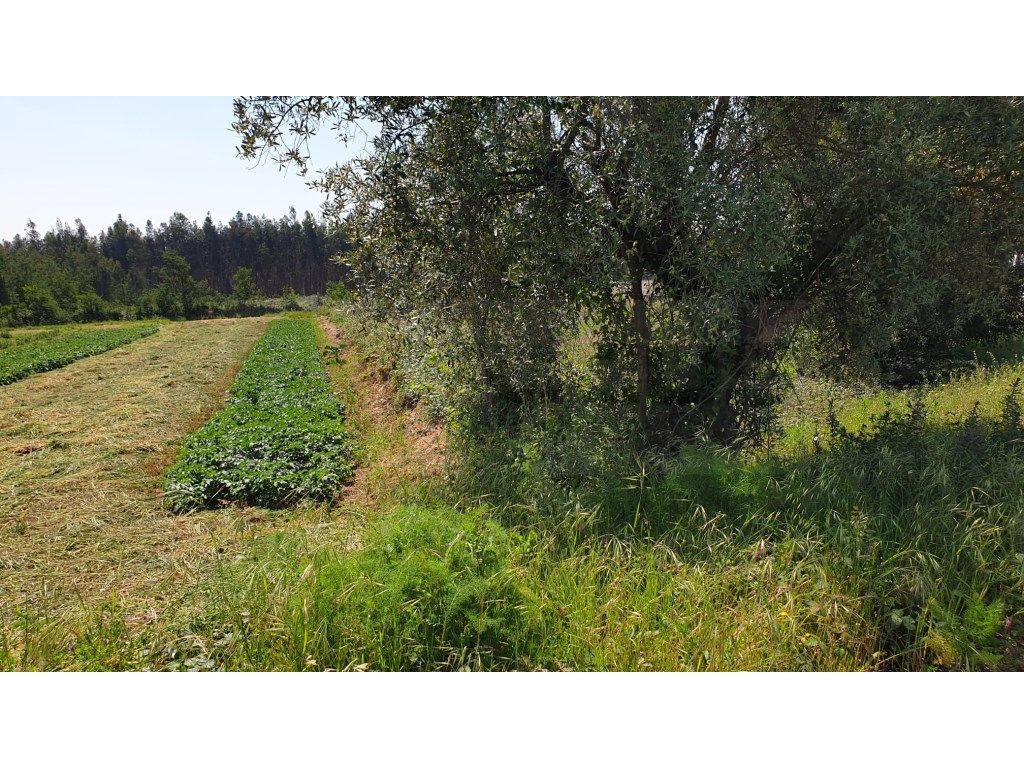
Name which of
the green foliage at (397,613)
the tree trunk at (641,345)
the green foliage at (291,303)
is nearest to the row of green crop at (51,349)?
the green foliage at (397,613)

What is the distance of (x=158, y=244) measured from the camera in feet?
260

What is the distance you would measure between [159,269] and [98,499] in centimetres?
5913

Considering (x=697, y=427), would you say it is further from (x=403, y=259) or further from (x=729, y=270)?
(x=403, y=259)

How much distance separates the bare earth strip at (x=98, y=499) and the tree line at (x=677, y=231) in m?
3.65

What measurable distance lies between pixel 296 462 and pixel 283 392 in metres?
5.79

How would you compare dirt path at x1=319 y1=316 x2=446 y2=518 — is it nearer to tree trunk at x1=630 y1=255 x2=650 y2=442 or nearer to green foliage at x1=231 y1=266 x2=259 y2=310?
tree trunk at x1=630 y1=255 x2=650 y2=442

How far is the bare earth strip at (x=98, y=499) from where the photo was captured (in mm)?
4707

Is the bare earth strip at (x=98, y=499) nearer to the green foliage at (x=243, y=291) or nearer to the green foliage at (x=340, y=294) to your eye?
the green foliage at (x=340, y=294)

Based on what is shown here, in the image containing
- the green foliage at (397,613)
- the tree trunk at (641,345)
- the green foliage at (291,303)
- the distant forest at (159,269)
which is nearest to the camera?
the green foliage at (397,613)

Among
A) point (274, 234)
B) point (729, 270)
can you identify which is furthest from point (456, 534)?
point (274, 234)

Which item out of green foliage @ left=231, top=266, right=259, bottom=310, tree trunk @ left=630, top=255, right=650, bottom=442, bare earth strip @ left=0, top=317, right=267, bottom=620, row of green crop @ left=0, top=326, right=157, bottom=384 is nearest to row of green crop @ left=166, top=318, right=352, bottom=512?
bare earth strip @ left=0, top=317, right=267, bottom=620

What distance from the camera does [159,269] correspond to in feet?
182

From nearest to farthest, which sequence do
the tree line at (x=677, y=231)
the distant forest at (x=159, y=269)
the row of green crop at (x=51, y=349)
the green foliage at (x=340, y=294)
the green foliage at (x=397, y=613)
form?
Answer: 1. the green foliage at (x=397, y=613)
2. the tree line at (x=677, y=231)
3. the green foliage at (x=340, y=294)
4. the row of green crop at (x=51, y=349)
5. the distant forest at (x=159, y=269)

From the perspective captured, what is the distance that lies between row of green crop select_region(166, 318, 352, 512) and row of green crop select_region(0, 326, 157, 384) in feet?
34.6
